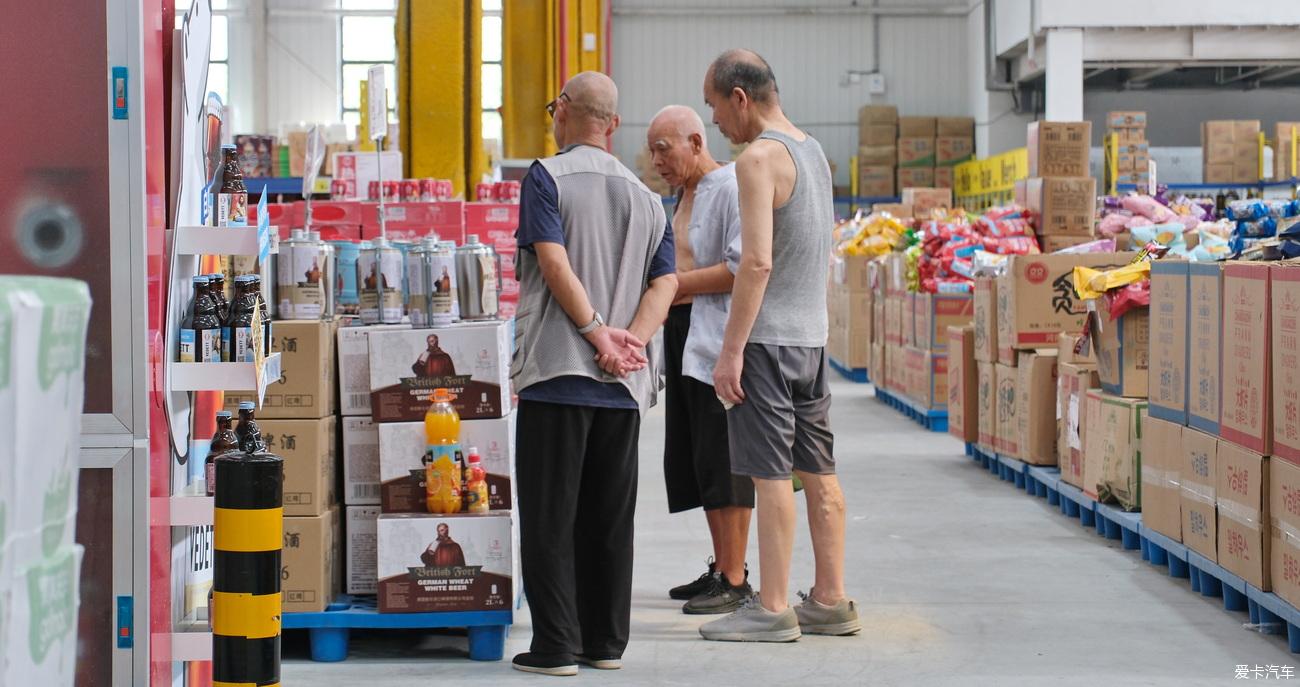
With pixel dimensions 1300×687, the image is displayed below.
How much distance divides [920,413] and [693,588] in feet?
20.7

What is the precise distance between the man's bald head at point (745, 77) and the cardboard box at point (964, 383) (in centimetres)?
457

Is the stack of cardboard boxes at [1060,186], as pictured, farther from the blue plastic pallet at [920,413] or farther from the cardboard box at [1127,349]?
the cardboard box at [1127,349]

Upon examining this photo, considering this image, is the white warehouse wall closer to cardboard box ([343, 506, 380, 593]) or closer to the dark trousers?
cardboard box ([343, 506, 380, 593])

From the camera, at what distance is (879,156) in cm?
2425

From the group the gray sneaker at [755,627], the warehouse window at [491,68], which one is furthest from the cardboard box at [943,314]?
the warehouse window at [491,68]

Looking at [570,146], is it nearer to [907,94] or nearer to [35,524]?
[35,524]

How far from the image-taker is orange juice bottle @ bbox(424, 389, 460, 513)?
4.44 meters

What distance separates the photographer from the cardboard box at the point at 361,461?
14.9ft

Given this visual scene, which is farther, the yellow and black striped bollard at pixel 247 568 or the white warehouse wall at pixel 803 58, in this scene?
the white warehouse wall at pixel 803 58

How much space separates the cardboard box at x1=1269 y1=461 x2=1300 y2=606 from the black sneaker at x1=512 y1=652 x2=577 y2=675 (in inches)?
85.0

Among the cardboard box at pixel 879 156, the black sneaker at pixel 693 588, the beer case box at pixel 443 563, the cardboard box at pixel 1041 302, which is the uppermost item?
the cardboard box at pixel 879 156

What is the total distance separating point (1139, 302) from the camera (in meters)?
6.12

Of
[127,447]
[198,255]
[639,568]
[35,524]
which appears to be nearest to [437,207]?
[639,568]

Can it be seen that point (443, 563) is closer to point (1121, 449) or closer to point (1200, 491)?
point (1200, 491)
